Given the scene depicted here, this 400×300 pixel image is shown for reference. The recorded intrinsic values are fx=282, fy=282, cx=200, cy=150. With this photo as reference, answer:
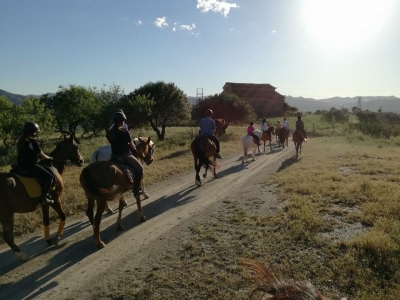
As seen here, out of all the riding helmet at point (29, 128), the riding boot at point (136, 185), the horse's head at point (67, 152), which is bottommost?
the riding boot at point (136, 185)

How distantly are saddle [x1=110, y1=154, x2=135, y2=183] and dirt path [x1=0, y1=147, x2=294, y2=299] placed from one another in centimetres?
132

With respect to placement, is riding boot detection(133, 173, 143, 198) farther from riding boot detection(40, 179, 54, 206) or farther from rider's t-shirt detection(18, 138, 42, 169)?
rider's t-shirt detection(18, 138, 42, 169)

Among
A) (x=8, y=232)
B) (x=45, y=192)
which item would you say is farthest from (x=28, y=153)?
(x=8, y=232)

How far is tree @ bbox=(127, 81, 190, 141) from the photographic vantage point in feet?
98.4

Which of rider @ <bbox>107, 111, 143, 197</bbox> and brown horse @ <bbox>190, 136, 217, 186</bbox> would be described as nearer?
rider @ <bbox>107, 111, 143, 197</bbox>

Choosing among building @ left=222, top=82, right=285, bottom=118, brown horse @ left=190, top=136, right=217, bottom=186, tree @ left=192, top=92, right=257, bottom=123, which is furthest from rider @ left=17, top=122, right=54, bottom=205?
building @ left=222, top=82, right=285, bottom=118

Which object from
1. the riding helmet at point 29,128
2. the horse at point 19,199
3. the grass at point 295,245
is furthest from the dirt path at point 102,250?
the riding helmet at point 29,128

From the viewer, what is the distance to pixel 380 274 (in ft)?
14.7

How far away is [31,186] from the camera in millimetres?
5867

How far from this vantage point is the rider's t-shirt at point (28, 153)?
19.1 ft

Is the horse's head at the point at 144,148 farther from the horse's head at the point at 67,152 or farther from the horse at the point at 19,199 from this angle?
the horse at the point at 19,199

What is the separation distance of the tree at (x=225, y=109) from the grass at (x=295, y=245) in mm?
25098

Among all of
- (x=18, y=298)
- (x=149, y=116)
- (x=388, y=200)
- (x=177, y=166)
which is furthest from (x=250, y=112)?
(x=18, y=298)

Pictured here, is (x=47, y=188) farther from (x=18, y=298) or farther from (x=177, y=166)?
(x=177, y=166)
